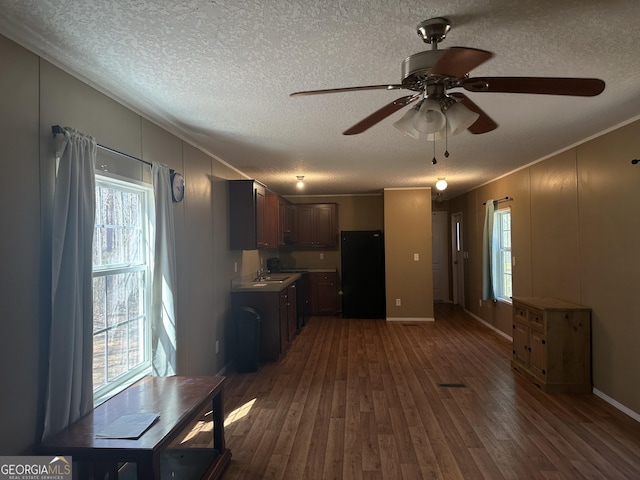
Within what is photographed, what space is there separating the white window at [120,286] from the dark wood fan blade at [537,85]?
218 centimetres

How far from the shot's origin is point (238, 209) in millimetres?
4613

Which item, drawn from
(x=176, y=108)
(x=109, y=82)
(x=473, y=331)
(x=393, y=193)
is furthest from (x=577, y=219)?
(x=109, y=82)

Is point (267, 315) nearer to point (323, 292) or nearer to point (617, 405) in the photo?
point (323, 292)

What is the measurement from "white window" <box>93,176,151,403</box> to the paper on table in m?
0.44

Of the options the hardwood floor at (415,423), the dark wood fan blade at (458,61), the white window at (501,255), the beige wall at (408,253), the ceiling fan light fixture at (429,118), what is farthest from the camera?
the beige wall at (408,253)

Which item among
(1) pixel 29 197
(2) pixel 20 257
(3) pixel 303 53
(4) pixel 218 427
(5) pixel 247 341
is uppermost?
(3) pixel 303 53

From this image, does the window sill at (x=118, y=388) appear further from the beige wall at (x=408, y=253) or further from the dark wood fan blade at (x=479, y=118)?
the beige wall at (x=408, y=253)

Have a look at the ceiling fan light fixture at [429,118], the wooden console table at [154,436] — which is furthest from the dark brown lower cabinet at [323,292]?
the ceiling fan light fixture at [429,118]

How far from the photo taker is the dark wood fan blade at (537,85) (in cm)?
148

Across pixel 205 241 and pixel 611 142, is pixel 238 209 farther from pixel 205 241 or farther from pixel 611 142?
pixel 611 142

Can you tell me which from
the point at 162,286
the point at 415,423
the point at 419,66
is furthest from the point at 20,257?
the point at 415,423

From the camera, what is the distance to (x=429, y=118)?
5.32 feet

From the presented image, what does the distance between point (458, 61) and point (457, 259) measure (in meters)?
7.37

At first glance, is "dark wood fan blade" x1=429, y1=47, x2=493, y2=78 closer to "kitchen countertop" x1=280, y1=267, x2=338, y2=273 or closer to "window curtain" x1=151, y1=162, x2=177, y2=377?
"window curtain" x1=151, y1=162, x2=177, y2=377
